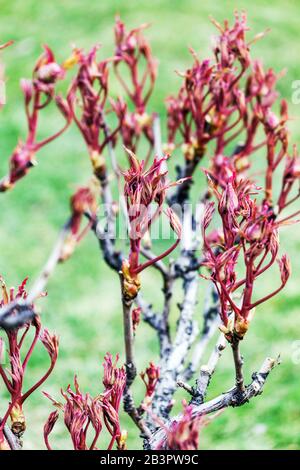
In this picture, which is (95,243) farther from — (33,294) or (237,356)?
(33,294)

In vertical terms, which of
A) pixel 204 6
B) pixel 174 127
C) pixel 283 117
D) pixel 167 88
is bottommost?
pixel 283 117

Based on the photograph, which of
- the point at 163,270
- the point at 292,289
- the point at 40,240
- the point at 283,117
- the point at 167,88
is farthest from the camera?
the point at 167,88

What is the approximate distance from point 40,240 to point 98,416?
11.1 ft

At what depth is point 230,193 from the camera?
1409 mm

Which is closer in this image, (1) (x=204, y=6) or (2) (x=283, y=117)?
(2) (x=283, y=117)

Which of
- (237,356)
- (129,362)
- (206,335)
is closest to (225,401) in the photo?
(237,356)

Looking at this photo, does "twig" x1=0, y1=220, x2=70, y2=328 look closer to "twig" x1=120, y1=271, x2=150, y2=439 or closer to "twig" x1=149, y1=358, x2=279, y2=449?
"twig" x1=120, y1=271, x2=150, y2=439

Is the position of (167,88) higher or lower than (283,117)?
higher

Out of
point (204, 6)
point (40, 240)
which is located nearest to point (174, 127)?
point (40, 240)

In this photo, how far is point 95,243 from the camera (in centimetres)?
487

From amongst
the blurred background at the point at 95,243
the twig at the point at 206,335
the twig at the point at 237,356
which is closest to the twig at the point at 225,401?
the twig at the point at 237,356

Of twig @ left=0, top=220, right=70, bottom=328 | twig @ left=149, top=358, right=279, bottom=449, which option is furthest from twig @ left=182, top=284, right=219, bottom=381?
twig @ left=0, top=220, right=70, bottom=328

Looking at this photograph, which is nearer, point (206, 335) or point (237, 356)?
point (237, 356)
